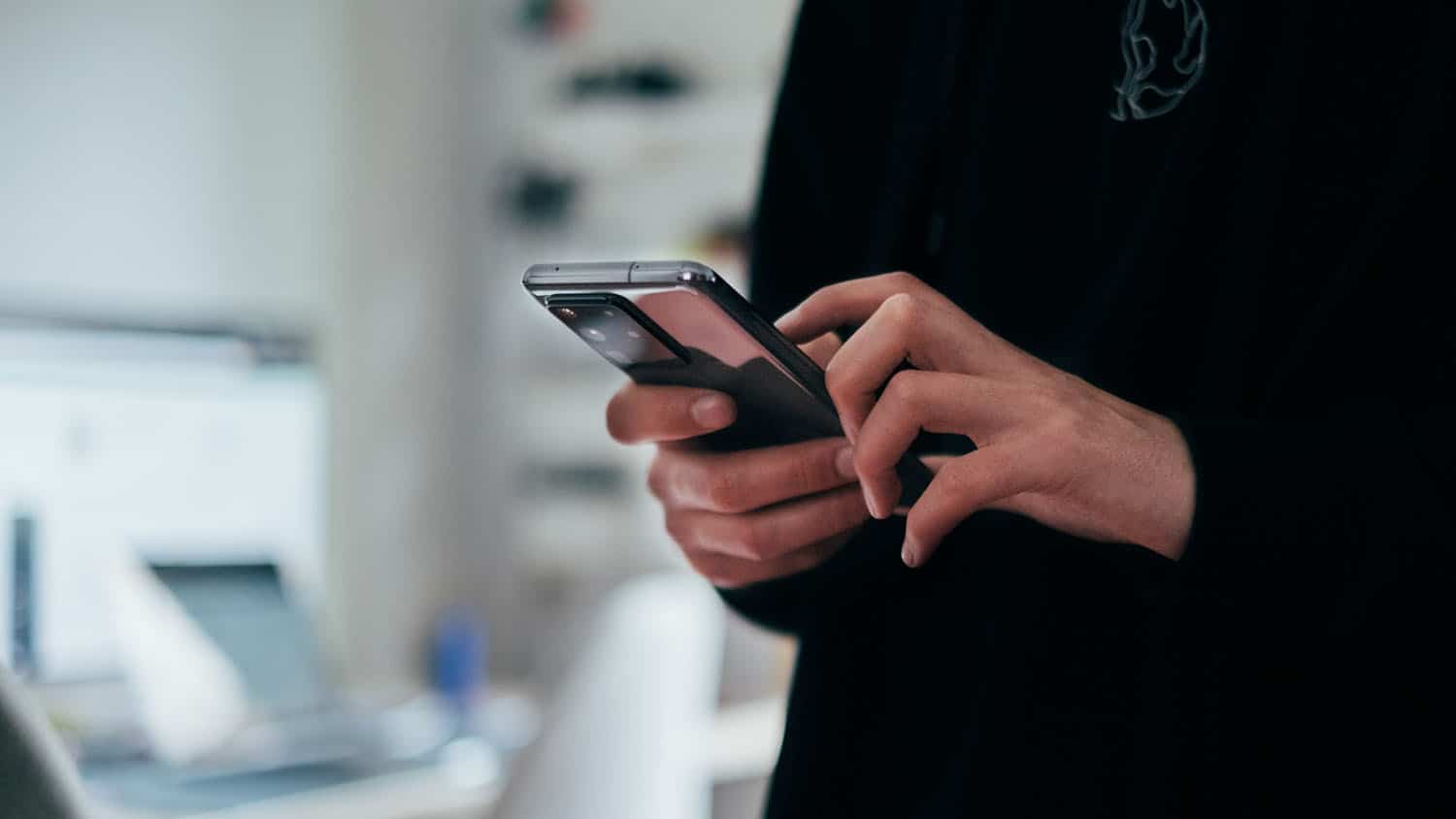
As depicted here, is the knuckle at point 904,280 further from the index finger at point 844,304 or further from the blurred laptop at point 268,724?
the blurred laptop at point 268,724

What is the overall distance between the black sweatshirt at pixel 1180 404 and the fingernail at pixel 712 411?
0.39ft

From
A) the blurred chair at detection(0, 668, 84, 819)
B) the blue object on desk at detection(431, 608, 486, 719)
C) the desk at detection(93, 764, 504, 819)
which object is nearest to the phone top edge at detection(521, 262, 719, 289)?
the blurred chair at detection(0, 668, 84, 819)

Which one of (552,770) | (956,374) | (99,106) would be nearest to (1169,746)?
(956,374)

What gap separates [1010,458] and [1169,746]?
147mm

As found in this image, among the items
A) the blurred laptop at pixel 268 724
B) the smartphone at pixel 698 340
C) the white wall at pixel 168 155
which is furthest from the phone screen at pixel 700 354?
the white wall at pixel 168 155

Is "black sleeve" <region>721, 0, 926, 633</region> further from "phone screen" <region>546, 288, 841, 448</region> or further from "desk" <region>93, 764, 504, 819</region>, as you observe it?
"desk" <region>93, 764, 504, 819</region>

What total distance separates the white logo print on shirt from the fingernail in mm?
209

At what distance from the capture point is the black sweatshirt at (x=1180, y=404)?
410 millimetres

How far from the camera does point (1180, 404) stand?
515 millimetres

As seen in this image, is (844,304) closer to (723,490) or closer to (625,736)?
(723,490)

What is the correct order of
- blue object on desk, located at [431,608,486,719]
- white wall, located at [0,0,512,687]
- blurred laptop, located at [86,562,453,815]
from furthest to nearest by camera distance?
blue object on desk, located at [431,608,486,719] < white wall, located at [0,0,512,687] < blurred laptop, located at [86,562,453,815]

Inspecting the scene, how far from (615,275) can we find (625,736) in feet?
1.96

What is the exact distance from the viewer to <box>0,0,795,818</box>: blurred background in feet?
4.36

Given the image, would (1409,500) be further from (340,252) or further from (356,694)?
(340,252)
